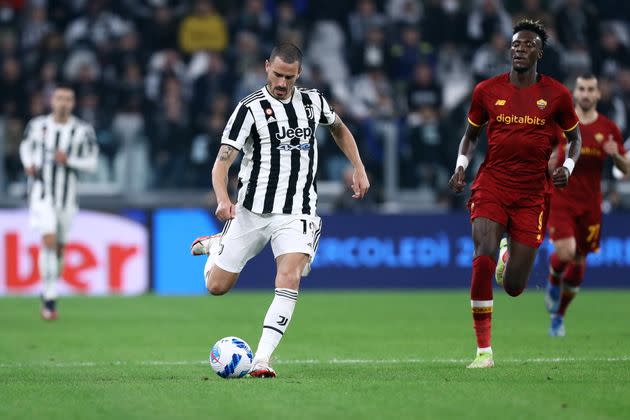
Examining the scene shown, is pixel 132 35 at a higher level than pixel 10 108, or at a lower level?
higher

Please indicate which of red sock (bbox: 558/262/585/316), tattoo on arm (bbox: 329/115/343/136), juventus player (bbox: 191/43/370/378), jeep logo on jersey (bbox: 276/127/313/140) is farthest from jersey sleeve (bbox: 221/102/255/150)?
red sock (bbox: 558/262/585/316)

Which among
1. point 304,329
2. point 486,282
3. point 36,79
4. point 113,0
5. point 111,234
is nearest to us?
point 486,282

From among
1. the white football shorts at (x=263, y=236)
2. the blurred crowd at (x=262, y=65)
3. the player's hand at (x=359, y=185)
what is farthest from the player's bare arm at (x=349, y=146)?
the blurred crowd at (x=262, y=65)

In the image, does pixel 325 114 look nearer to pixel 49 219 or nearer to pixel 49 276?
pixel 49 276

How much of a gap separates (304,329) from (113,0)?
1039cm

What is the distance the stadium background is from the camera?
18516 millimetres

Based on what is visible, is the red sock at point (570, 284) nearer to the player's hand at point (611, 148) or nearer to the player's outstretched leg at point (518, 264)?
the player's hand at point (611, 148)

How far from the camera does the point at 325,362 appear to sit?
983 cm

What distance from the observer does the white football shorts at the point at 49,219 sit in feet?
49.4

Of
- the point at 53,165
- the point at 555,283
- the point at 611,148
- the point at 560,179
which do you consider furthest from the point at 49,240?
the point at 560,179

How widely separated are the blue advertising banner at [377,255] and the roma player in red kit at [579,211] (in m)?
6.06

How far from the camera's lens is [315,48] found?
21906 millimetres

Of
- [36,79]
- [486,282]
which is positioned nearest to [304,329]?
[486,282]

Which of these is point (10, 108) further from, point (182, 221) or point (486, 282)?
point (486, 282)
